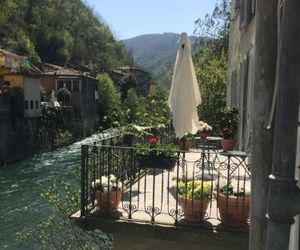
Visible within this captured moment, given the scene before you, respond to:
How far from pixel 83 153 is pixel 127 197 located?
122 centimetres

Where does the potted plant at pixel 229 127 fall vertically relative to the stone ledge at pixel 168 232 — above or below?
above

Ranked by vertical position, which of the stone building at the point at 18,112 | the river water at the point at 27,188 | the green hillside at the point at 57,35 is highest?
the green hillside at the point at 57,35

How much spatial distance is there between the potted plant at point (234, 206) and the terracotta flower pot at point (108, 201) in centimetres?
133

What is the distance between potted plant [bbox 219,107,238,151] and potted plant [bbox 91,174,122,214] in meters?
6.17

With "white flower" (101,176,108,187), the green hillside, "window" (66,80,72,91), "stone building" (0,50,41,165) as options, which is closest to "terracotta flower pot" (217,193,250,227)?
"white flower" (101,176,108,187)

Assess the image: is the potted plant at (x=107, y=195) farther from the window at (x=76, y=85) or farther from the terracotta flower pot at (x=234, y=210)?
the window at (x=76, y=85)

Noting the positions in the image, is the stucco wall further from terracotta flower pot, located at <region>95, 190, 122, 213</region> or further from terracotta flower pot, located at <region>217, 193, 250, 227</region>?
terracotta flower pot, located at <region>217, 193, 250, 227</region>

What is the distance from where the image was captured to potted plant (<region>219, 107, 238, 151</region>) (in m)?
12.0

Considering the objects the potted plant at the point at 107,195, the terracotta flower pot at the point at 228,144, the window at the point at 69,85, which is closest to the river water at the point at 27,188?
the potted plant at the point at 107,195

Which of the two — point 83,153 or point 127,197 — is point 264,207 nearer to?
point 83,153

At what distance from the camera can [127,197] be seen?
23.4ft

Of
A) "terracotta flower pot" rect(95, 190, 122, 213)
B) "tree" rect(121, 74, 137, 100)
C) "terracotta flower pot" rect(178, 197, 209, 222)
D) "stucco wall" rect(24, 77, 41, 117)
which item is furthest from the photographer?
"tree" rect(121, 74, 137, 100)

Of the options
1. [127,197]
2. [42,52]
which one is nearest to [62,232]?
[127,197]

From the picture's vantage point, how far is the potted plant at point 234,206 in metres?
5.48
